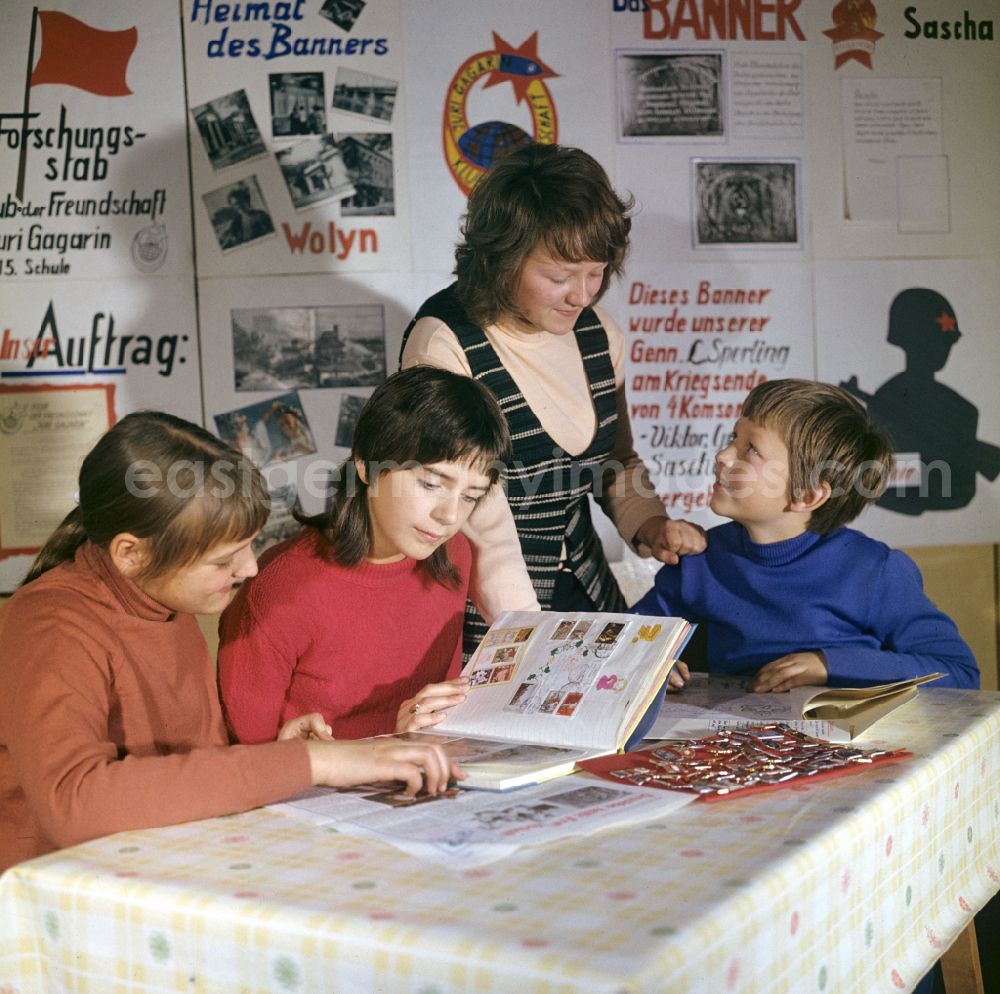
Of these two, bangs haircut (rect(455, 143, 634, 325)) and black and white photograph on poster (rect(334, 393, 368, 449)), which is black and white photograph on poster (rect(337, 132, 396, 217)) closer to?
black and white photograph on poster (rect(334, 393, 368, 449))

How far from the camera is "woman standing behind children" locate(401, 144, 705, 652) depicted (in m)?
1.92

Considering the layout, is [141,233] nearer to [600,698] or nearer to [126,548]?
[126,548]

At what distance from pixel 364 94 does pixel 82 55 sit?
65 cm

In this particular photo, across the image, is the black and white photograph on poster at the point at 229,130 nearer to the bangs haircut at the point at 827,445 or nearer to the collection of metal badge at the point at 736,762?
the bangs haircut at the point at 827,445

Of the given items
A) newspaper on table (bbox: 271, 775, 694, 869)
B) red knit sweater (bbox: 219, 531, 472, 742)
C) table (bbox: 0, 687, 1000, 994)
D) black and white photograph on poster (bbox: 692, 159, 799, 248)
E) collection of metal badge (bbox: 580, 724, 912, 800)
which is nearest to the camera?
table (bbox: 0, 687, 1000, 994)

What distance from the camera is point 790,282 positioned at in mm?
2965

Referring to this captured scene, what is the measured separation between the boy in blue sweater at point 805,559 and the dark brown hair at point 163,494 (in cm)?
72

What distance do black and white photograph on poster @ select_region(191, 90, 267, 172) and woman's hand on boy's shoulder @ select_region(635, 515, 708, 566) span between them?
1.44 meters

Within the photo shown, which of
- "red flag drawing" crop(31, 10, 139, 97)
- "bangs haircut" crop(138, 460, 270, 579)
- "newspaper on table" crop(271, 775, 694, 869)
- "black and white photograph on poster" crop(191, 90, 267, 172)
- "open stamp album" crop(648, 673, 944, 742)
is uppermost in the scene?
"red flag drawing" crop(31, 10, 139, 97)

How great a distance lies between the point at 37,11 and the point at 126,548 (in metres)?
2.03

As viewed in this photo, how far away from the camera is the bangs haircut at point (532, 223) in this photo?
192cm

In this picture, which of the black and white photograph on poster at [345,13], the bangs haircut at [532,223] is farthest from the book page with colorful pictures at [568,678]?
the black and white photograph on poster at [345,13]

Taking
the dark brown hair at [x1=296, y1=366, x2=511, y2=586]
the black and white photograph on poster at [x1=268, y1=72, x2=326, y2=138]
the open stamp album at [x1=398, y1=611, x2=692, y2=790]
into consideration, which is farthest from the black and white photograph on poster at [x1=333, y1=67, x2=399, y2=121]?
the open stamp album at [x1=398, y1=611, x2=692, y2=790]

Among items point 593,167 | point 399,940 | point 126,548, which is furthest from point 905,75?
point 399,940
